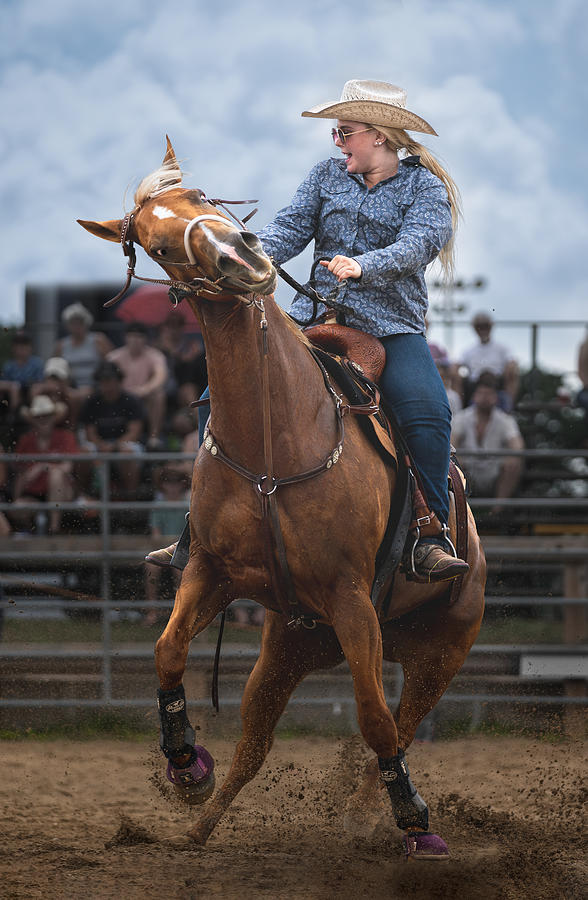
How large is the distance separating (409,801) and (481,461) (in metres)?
4.93

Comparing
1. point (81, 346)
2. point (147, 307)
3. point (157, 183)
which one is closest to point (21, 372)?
point (81, 346)

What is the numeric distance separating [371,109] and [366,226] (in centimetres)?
47

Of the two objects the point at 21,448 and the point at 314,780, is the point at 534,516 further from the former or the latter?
the point at 21,448

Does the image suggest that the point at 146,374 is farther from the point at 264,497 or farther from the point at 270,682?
the point at 264,497

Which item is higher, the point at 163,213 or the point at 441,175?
the point at 441,175

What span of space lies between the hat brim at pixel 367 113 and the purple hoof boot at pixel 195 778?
2590mm

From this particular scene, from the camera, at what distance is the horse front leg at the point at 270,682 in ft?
15.7

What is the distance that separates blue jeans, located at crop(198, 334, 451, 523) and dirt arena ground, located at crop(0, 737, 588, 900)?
4.77 ft

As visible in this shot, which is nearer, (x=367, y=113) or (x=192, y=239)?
(x=192, y=239)

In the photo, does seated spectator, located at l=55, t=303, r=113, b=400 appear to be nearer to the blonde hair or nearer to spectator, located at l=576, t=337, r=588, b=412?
spectator, located at l=576, t=337, r=588, b=412

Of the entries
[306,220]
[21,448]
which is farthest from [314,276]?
[21,448]

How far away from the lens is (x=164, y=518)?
8.41 metres

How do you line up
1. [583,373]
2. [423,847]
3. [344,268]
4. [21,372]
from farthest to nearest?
[21,372], [583,373], [423,847], [344,268]

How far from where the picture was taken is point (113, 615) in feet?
26.9
